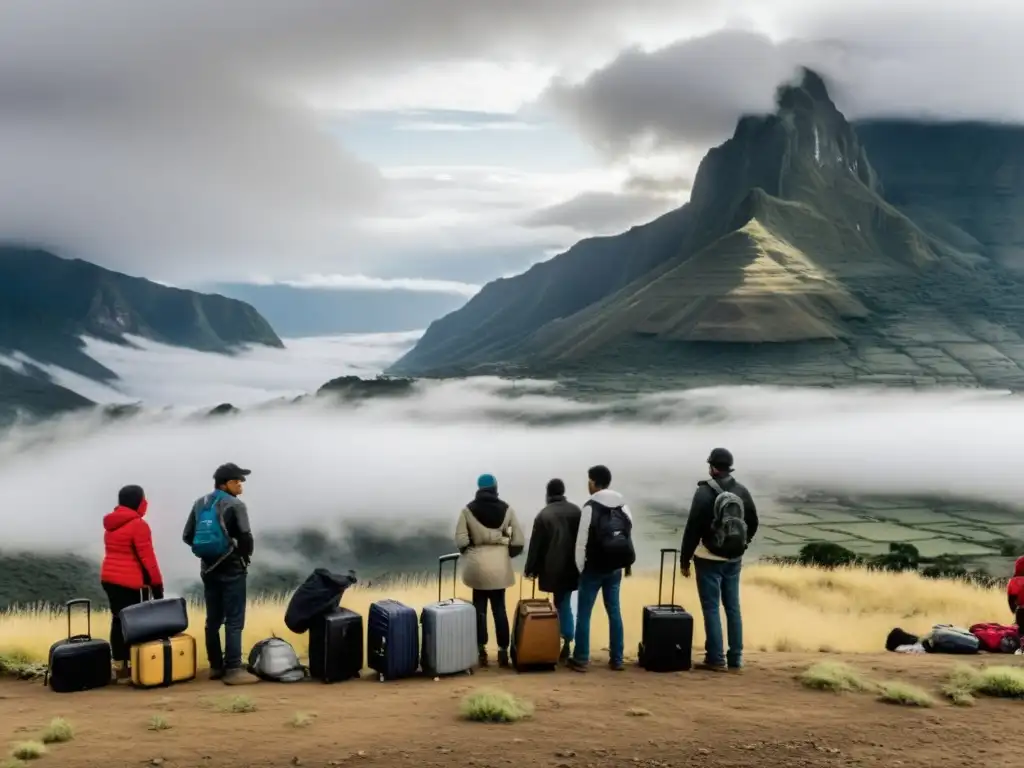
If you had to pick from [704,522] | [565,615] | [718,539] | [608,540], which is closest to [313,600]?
[565,615]

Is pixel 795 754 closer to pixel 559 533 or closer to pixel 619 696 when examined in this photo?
pixel 619 696

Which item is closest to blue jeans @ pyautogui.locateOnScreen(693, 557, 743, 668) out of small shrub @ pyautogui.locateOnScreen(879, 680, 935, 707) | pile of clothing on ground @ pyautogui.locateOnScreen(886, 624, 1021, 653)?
small shrub @ pyautogui.locateOnScreen(879, 680, 935, 707)

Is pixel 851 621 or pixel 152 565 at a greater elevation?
pixel 152 565

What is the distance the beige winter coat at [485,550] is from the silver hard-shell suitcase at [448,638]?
27 centimetres

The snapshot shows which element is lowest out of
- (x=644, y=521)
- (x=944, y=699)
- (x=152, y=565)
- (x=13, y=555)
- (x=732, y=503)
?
(x=13, y=555)

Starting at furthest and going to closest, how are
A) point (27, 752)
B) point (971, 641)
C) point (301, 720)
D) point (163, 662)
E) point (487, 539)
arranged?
1. point (971, 641)
2. point (487, 539)
3. point (163, 662)
4. point (301, 720)
5. point (27, 752)

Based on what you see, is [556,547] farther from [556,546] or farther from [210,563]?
[210,563]

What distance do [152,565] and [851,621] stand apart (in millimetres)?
15798

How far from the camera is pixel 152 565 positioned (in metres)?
13.0

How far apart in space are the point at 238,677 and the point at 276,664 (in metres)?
0.48

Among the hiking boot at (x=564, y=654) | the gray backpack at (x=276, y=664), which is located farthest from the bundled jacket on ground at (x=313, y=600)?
the hiking boot at (x=564, y=654)

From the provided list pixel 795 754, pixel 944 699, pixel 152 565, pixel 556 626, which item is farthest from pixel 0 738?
pixel 944 699

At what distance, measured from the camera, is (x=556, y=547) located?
13.4 meters

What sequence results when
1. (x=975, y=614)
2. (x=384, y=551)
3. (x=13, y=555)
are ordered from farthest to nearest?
(x=13, y=555) → (x=384, y=551) → (x=975, y=614)
